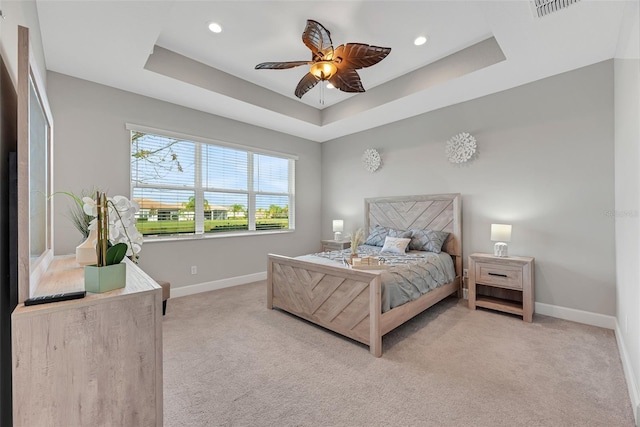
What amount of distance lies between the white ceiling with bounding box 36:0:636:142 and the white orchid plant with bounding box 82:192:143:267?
5.66 ft

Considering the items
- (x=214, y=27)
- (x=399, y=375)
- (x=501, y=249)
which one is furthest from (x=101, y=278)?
(x=501, y=249)

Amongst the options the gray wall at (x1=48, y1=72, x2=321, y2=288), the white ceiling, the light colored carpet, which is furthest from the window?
the light colored carpet

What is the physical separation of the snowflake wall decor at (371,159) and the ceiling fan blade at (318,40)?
8.40 ft

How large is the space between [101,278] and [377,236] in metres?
3.72

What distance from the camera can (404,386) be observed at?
189 centimetres

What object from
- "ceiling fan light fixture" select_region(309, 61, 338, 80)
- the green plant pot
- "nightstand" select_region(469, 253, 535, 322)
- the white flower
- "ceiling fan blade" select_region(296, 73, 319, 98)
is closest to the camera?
the green plant pot

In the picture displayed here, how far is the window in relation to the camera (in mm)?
3627

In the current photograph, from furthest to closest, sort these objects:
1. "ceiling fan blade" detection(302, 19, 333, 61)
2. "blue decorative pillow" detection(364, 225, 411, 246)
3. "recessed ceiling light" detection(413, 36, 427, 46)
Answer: "blue decorative pillow" detection(364, 225, 411, 246) < "recessed ceiling light" detection(413, 36, 427, 46) < "ceiling fan blade" detection(302, 19, 333, 61)

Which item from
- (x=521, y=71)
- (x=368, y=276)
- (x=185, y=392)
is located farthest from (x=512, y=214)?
(x=185, y=392)

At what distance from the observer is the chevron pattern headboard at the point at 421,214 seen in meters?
3.81

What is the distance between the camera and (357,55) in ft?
7.52

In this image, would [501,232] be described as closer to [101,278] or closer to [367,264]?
[367,264]

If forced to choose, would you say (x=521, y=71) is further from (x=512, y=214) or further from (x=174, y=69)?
(x=174, y=69)

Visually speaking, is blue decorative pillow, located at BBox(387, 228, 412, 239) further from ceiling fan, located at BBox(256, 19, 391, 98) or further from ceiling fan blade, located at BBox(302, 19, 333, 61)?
ceiling fan blade, located at BBox(302, 19, 333, 61)
